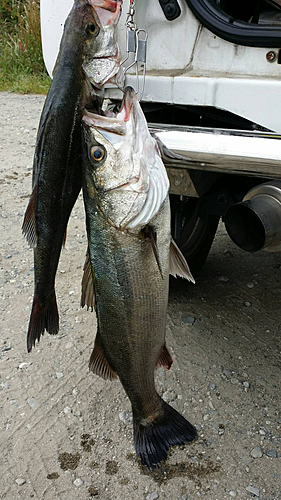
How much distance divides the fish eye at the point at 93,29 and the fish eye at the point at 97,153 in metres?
0.40

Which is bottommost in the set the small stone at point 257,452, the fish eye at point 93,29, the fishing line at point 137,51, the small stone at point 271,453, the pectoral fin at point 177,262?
the small stone at point 257,452

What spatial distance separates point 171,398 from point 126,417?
9.9 inches

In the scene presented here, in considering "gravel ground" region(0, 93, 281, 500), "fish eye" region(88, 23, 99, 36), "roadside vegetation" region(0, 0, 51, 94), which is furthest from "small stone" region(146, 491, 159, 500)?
"roadside vegetation" region(0, 0, 51, 94)

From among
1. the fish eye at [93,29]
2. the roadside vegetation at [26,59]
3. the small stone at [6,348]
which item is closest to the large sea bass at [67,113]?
Result: the fish eye at [93,29]

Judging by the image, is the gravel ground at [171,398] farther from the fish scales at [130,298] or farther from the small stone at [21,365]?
the fish scales at [130,298]

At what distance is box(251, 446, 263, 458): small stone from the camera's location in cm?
266

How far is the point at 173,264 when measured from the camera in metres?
2.10

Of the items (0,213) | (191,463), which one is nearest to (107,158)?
(191,463)

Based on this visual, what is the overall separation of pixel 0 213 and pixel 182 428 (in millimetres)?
3480

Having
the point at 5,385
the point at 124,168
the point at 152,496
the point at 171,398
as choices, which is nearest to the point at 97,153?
the point at 124,168

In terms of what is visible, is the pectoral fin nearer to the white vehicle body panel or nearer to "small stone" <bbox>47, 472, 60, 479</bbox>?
the white vehicle body panel

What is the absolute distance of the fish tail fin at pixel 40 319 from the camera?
7.50 feet

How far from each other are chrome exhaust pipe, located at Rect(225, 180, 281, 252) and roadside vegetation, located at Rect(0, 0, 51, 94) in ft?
26.8

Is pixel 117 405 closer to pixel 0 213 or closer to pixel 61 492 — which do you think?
pixel 61 492
